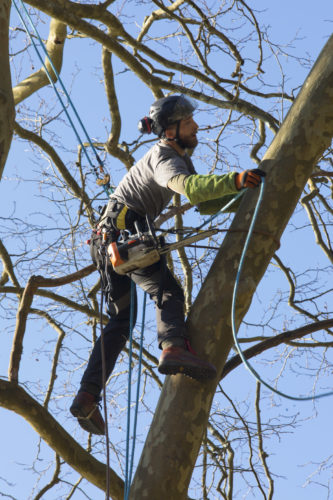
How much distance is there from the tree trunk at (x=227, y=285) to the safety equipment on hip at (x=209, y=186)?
190 millimetres

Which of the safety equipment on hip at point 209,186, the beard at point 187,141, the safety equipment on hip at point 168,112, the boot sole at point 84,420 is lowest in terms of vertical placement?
the boot sole at point 84,420

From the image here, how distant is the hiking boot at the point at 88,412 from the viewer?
357cm

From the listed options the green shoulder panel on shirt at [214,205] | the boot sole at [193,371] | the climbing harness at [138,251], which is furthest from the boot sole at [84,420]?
the green shoulder panel on shirt at [214,205]

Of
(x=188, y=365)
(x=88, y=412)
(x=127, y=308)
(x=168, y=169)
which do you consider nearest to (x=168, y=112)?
(x=168, y=169)

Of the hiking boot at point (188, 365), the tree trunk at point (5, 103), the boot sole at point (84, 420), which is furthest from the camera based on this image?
the boot sole at point (84, 420)

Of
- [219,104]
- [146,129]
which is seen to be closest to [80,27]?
[219,104]

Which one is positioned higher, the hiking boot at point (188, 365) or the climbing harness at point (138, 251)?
the climbing harness at point (138, 251)

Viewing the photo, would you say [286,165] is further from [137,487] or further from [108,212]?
[137,487]

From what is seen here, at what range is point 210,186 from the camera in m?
3.05

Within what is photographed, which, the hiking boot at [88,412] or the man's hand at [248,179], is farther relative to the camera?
the hiking boot at [88,412]

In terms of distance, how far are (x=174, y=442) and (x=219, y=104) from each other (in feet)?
10.8

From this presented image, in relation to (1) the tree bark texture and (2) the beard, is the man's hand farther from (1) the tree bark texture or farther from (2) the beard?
(1) the tree bark texture

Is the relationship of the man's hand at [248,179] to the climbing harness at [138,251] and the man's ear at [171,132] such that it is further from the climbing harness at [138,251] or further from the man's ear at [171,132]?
the man's ear at [171,132]

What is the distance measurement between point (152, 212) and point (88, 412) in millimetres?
1042
